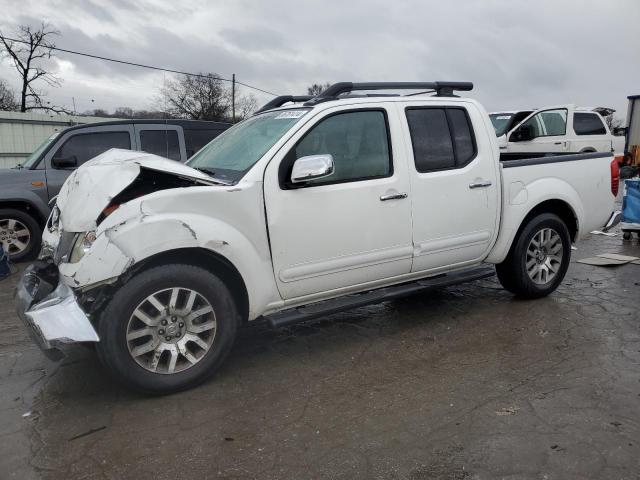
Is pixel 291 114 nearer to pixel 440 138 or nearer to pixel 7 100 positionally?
pixel 440 138

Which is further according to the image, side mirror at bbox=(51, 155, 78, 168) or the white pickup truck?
side mirror at bbox=(51, 155, 78, 168)

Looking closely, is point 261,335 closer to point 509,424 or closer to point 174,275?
point 174,275

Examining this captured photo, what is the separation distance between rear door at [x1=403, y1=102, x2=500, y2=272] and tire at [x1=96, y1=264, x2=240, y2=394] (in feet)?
5.49

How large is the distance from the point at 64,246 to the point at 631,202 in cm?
784

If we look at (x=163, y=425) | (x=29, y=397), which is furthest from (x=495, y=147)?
(x=29, y=397)

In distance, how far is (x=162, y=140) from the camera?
26.6 feet

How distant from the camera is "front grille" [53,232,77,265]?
332 cm

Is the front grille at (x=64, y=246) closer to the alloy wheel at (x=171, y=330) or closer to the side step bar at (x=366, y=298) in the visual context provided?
the alloy wheel at (x=171, y=330)

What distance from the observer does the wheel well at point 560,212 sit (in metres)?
5.01

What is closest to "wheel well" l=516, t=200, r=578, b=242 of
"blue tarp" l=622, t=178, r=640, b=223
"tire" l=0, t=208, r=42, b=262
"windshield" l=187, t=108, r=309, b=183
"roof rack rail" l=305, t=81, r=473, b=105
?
"roof rack rail" l=305, t=81, r=473, b=105

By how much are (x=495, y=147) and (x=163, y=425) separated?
3477mm

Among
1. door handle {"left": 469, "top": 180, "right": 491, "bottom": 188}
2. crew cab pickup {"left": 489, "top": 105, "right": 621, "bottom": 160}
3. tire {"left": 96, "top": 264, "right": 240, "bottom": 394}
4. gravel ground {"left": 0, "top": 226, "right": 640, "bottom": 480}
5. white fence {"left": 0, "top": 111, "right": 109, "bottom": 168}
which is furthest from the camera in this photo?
white fence {"left": 0, "top": 111, "right": 109, "bottom": 168}

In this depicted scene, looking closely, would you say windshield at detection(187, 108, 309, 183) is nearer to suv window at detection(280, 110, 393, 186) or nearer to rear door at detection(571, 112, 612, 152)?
suv window at detection(280, 110, 393, 186)

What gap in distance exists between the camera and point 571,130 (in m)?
13.9
